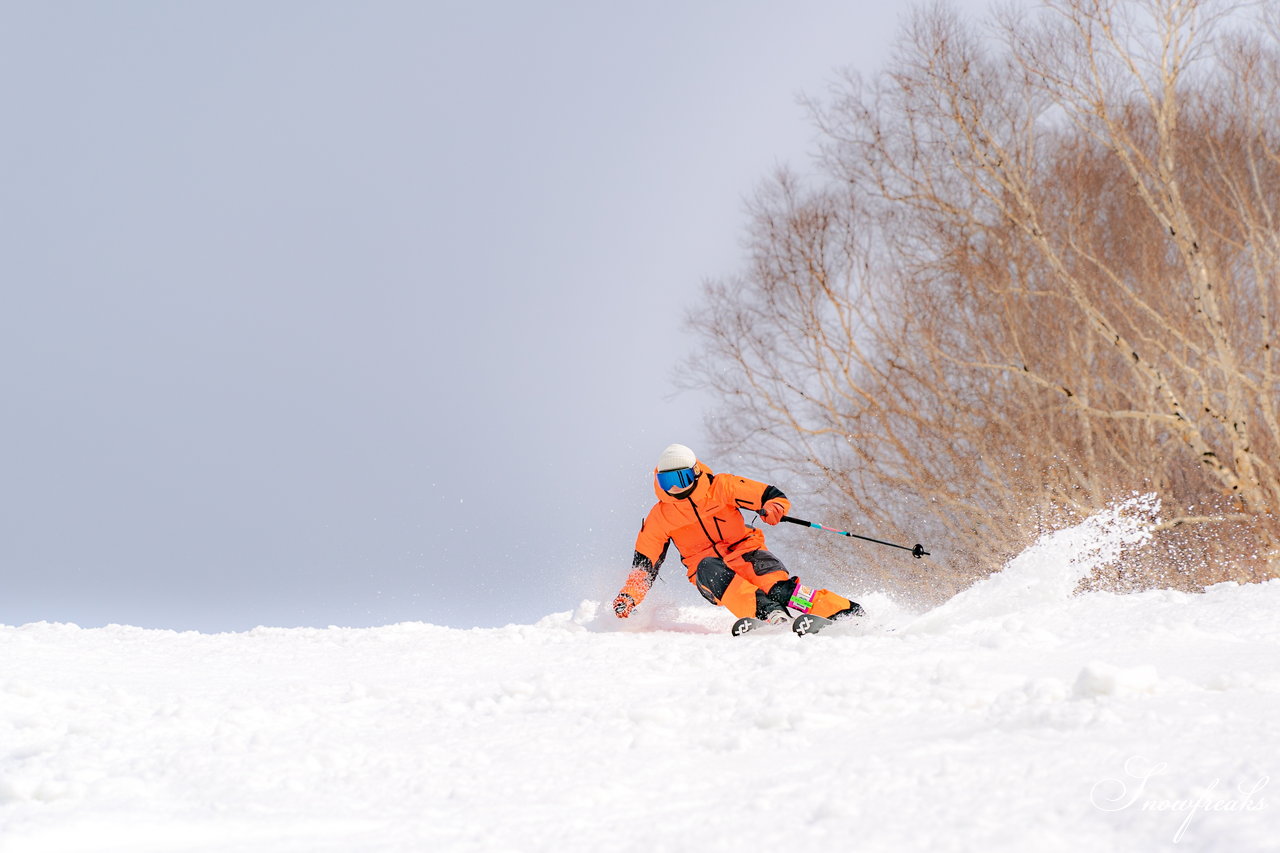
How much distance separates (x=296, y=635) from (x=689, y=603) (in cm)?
286

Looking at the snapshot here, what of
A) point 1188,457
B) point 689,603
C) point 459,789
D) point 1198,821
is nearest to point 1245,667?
point 1198,821

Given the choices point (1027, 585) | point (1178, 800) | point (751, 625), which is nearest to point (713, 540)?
point (751, 625)

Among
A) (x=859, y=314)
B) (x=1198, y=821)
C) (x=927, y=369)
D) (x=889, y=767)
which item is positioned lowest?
(x=1198, y=821)

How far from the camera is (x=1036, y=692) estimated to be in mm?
2982

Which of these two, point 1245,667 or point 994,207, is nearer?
point 1245,667

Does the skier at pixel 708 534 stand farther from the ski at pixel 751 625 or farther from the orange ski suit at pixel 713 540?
the ski at pixel 751 625

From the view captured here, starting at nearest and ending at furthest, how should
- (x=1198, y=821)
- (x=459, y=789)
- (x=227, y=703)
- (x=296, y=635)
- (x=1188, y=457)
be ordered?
1. (x=1198, y=821)
2. (x=459, y=789)
3. (x=227, y=703)
4. (x=296, y=635)
5. (x=1188, y=457)

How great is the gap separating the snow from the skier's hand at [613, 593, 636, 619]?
1574 mm

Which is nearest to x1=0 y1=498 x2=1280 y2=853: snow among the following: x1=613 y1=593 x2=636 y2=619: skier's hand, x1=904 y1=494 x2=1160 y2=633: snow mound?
x1=904 y1=494 x2=1160 y2=633: snow mound

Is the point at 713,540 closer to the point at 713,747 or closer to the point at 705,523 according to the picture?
the point at 705,523

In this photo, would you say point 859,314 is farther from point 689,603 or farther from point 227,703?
point 227,703

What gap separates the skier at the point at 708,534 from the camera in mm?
6398

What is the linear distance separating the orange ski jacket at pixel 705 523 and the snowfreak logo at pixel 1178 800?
13.9ft

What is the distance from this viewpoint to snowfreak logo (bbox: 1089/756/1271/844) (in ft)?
6.90
